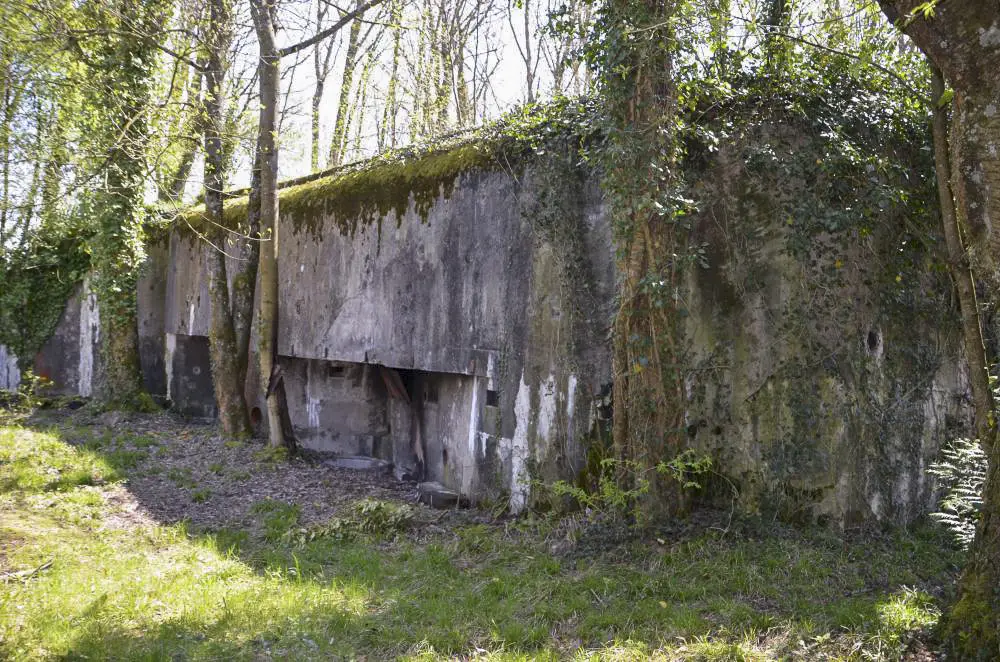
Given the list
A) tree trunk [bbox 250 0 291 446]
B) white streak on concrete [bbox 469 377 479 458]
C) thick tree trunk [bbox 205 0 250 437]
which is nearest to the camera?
white streak on concrete [bbox 469 377 479 458]

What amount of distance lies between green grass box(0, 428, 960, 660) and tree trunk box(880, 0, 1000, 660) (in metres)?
0.37

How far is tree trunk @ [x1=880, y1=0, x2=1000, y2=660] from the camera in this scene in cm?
350

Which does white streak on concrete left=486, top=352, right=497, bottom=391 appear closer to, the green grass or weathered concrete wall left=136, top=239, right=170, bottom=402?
the green grass

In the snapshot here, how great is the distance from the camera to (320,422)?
976 cm

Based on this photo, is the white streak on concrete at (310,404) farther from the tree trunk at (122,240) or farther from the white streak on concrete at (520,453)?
the white streak on concrete at (520,453)

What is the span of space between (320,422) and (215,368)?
1.46 m

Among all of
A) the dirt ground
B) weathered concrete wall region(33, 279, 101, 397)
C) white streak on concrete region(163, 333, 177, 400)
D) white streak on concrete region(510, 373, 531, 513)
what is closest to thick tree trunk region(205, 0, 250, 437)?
the dirt ground

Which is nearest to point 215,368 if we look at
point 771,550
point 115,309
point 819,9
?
point 115,309

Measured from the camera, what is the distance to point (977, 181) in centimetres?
375

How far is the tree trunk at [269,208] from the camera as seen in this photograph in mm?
8609

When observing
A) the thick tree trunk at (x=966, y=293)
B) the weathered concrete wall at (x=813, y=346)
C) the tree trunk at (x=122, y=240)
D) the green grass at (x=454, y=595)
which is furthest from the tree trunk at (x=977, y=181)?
the tree trunk at (x=122, y=240)

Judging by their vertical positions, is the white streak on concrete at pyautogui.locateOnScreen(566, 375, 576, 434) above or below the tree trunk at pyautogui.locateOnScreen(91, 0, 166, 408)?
below

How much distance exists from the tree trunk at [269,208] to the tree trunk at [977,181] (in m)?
6.72

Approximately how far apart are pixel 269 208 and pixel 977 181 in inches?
278
